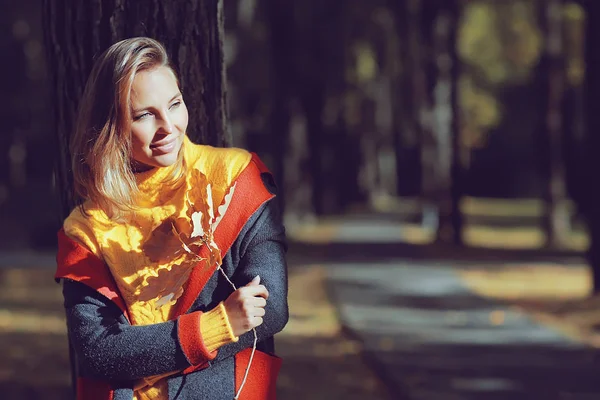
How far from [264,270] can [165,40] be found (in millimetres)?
1373

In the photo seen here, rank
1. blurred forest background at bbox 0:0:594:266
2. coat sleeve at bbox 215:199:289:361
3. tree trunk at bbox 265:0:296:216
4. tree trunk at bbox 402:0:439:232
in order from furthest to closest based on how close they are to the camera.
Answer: tree trunk at bbox 265:0:296:216
tree trunk at bbox 402:0:439:232
blurred forest background at bbox 0:0:594:266
coat sleeve at bbox 215:199:289:361

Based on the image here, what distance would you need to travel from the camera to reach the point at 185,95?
4.04 metres

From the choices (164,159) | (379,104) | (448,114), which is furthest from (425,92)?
(164,159)

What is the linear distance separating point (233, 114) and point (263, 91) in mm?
5000

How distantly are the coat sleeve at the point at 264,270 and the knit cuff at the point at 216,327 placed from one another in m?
0.09

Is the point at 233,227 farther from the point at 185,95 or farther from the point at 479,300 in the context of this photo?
the point at 479,300

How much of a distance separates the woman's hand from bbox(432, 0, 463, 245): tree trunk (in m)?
23.9

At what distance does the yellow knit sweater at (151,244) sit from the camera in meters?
2.87

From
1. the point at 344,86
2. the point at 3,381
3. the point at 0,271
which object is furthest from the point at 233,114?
the point at 3,381

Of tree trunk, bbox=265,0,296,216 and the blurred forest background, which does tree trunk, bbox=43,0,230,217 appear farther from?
tree trunk, bbox=265,0,296,216

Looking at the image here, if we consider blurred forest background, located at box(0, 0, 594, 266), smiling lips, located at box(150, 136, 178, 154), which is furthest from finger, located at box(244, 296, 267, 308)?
blurred forest background, located at box(0, 0, 594, 266)

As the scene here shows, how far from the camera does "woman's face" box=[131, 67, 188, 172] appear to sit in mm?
2871

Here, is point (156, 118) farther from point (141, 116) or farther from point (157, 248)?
point (157, 248)

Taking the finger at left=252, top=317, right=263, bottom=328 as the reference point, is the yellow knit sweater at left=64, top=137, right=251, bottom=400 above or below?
above
